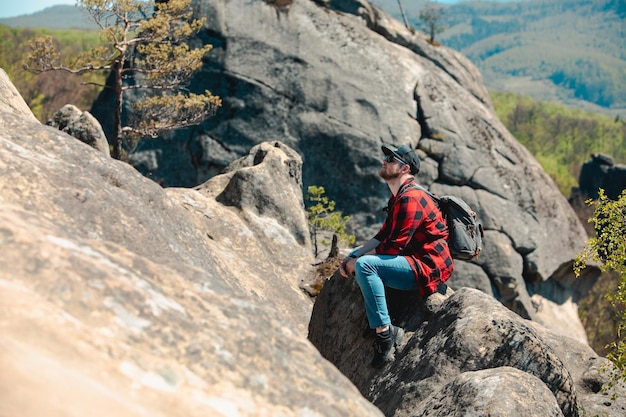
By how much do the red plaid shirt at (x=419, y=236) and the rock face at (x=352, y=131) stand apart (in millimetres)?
20343

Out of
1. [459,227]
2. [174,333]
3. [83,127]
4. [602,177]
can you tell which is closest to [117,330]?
[174,333]

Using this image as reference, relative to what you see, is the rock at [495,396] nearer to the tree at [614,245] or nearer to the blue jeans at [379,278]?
the blue jeans at [379,278]

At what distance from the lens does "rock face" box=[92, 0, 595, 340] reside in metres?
28.6

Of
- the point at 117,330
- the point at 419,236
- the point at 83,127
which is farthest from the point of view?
the point at 83,127

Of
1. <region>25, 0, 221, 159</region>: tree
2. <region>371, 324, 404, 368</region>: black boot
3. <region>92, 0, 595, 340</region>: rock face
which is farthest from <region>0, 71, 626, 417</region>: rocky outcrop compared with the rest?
<region>92, 0, 595, 340</region>: rock face

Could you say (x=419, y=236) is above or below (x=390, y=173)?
below

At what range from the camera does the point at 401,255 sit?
7.78 meters

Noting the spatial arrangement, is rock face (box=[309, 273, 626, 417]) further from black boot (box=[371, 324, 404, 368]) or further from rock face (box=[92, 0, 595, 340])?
rock face (box=[92, 0, 595, 340])

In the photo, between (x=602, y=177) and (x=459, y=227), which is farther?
(x=602, y=177)

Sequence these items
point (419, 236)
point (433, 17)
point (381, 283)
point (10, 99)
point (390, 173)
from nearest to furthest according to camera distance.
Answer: point (381, 283), point (419, 236), point (390, 173), point (10, 99), point (433, 17)

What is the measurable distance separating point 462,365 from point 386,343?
1101mm

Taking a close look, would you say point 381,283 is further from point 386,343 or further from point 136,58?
point 136,58

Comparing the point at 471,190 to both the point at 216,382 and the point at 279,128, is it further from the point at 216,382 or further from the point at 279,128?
the point at 216,382

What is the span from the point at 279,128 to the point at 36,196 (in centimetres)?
2349
